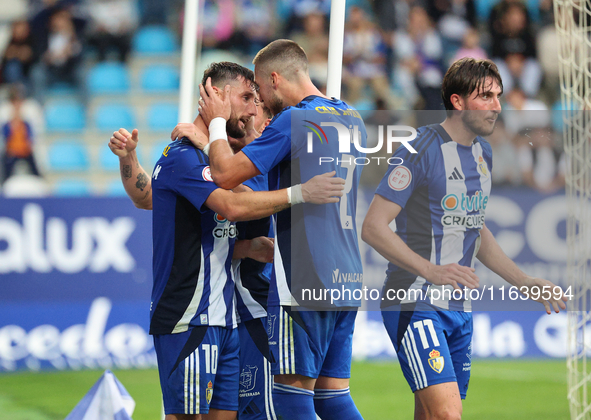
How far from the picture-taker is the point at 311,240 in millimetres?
3199

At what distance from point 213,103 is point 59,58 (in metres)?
9.33

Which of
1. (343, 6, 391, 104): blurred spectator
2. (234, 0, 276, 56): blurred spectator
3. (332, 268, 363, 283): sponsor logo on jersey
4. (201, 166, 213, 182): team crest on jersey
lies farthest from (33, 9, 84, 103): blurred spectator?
(332, 268, 363, 283): sponsor logo on jersey

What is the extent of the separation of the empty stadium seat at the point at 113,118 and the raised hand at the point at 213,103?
8.50 meters

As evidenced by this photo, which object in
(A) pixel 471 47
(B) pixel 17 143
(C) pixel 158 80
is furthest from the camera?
(C) pixel 158 80

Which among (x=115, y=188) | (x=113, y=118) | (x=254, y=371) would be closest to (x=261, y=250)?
(x=254, y=371)

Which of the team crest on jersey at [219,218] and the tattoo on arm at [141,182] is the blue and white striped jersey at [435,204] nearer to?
the team crest on jersey at [219,218]

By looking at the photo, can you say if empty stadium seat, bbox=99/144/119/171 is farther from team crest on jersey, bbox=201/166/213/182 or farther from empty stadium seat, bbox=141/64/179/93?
team crest on jersey, bbox=201/166/213/182

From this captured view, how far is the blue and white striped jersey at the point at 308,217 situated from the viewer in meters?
3.15

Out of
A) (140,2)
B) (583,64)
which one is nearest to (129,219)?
(583,64)

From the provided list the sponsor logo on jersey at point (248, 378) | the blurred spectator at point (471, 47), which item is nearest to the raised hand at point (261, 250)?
the sponsor logo on jersey at point (248, 378)

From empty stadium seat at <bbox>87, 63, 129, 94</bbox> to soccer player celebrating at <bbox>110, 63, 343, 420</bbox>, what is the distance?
9275 millimetres

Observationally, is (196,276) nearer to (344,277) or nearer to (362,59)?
(344,277)

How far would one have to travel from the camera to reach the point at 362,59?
1173 cm

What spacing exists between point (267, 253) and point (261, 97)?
81 cm
